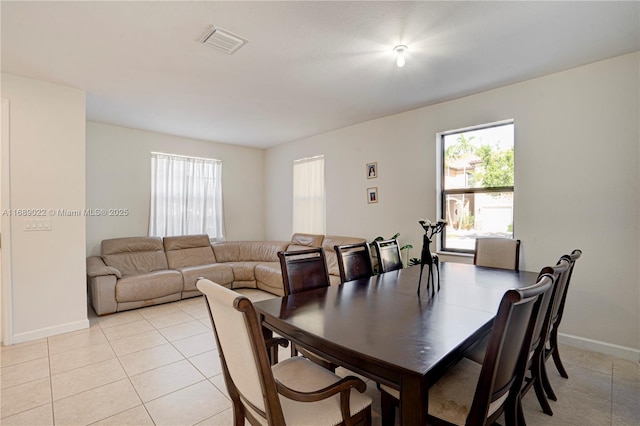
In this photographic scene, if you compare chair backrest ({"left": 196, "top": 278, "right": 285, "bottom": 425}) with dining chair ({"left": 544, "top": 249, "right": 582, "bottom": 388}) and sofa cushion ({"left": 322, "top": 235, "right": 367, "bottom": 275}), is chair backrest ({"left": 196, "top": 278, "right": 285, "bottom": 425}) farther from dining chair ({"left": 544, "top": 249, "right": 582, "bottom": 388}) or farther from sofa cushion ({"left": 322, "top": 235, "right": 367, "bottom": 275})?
sofa cushion ({"left": 322, "top": 235, "right": 367, "bottom": 275})

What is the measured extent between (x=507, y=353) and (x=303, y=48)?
2.46 m

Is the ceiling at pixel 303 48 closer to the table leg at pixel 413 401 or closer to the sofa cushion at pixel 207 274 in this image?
the table leg at pixel 413 401

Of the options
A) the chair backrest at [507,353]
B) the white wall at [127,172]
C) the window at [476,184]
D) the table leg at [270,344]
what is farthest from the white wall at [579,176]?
the white wall at [127,172]

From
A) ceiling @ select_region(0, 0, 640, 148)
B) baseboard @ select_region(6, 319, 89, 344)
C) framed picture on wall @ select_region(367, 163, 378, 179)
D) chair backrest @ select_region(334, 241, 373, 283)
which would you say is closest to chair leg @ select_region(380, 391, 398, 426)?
chair backrest @ select_region(334, 241, 373, 283)

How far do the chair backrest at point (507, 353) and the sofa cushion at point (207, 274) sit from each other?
4.03 metres

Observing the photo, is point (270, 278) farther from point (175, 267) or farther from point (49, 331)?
point (49, 331)

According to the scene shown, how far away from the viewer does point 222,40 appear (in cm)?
229

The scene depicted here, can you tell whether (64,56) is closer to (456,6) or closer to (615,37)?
(456,6)

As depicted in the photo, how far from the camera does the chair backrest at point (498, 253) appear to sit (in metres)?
2.79

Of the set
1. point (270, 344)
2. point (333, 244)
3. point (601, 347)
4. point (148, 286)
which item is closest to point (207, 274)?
point (148, 286)

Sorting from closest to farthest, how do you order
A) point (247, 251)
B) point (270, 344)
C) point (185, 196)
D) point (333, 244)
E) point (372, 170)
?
point (270, 344) < point (372, 170) < point (333, 244) < point (185, 196) < point (247, 251)

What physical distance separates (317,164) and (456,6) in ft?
11.6

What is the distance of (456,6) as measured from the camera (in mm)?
1921

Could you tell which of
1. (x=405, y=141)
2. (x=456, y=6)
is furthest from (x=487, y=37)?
(x=405, y=141)
